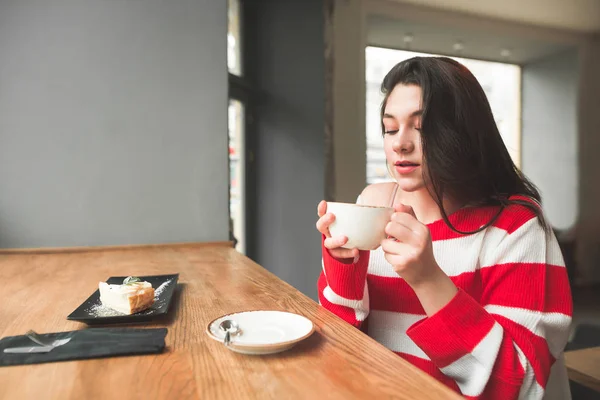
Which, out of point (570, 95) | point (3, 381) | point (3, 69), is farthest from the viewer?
point (570, 95)

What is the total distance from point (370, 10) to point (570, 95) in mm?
1693

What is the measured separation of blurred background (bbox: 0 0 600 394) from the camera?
5.92 ft

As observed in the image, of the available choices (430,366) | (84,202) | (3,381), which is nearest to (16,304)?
(3,381)

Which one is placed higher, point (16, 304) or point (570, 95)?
point (570, 95)

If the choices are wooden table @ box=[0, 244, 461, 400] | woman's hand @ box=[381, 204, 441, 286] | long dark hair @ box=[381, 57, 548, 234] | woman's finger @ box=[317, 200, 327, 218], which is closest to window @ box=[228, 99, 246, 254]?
wooden table @ box=[0, 244, 461, 400]

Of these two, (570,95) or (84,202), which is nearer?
(84,202)

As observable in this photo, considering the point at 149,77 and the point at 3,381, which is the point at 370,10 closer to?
the point at 149,77

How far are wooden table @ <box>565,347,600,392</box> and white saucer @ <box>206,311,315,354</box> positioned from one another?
1111mm

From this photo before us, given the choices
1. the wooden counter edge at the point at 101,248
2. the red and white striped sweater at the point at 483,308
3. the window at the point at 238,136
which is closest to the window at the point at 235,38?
the window at the point at 238,136

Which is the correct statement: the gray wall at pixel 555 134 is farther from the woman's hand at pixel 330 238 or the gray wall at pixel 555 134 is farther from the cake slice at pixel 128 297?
the cake slice at pixel 128 297

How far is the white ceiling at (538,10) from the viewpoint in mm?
3570

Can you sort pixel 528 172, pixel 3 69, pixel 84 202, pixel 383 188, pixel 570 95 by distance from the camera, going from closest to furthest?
pixel 383 188 → pixel 3 69 → pixel 84 202 → pixel 570 95 → pixel 528 172

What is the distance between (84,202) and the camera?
6.10ft

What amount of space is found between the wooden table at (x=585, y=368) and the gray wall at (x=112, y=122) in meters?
1.39
